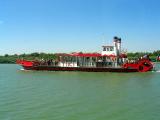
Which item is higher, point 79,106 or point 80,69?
point 80,69

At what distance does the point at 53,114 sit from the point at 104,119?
1.97 meters

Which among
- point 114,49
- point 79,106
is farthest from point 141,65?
point 79,106

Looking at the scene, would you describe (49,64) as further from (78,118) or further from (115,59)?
(78,118)

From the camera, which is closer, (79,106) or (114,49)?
(79,106)

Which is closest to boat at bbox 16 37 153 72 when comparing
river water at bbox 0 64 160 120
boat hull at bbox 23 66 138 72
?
boat hull at bbox 23 66 138 72

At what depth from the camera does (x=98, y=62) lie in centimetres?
4203

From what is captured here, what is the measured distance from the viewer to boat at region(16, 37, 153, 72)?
132 feet

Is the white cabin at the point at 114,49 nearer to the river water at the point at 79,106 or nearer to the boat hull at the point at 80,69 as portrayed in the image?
the boat hull at the point at 80,69

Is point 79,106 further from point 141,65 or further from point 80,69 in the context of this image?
point 141,65

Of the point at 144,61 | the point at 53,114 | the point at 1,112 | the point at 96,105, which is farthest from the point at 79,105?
the point at 144,61

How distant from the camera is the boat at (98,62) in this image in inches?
1588

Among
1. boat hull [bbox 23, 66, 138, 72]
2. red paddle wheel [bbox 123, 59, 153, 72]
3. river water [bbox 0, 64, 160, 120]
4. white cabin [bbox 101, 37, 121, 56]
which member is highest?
white cabin [bbox 101, 37, 121, 56]

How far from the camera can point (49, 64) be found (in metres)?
43.7

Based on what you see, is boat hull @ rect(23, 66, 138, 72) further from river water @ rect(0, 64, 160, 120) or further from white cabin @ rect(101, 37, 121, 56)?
river water @ rect(0, 64, 160, 120)
